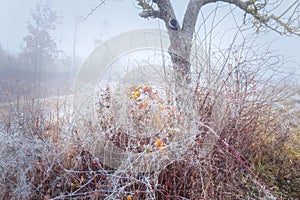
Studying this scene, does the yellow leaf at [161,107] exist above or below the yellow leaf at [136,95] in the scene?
below

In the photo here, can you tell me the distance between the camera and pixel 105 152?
5.80 ft

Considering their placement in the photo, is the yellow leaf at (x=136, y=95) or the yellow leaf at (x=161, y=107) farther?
the yellow leaf at (x=136, y=95)

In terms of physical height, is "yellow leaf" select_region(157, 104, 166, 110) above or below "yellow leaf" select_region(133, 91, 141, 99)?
below

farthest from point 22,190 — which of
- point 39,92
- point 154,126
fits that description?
point 39,92

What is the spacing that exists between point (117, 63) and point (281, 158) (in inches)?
82.5

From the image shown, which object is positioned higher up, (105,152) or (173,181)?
(105,152)

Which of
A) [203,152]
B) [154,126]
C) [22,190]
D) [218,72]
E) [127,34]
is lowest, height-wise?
[22,190]

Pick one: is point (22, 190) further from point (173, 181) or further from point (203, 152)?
point (203, 152)

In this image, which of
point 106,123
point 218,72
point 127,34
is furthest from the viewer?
point 127,34

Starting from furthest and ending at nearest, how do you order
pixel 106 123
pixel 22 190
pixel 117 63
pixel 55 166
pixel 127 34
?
pixel 127 34, pixel 117 63, pixel 106 123, pixel 55 166, pixel 22 190

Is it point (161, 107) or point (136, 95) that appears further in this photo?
point (136, 95)

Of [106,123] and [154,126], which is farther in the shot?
[106,123]

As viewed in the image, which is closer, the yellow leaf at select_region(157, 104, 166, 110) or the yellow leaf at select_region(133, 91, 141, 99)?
the yellow leaf at select_region(157, 104, 166, 110)

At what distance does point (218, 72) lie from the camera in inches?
74.6
